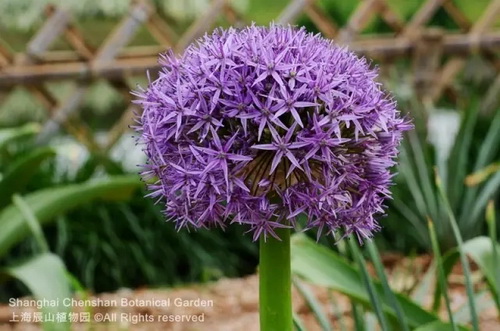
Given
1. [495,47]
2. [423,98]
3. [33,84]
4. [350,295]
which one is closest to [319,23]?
[423,98]

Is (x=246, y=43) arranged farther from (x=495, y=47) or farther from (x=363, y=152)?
(x=495, y=47)

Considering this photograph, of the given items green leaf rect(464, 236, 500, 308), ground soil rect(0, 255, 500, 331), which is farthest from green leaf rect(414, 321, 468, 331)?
ground soil rect(0, 255, 500, 331)

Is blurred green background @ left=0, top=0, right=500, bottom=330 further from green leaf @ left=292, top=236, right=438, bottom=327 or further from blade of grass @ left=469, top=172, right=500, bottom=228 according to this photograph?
green leaf @ left=292, top=236, right=438, bottom=327

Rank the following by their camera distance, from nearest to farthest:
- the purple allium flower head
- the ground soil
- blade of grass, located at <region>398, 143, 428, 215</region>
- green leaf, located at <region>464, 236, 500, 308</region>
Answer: the purple allium flower head, green leaf, located at <region>464, 236, 500, 308</region>, the ground soil, blade of grass, located at <region>398, 143, 428, 215</region>

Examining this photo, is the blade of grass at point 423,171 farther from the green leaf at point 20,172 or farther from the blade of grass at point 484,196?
the green leaf at point 20,172

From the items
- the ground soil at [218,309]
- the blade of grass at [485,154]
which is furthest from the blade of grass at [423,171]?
the ground soil at [218,309]

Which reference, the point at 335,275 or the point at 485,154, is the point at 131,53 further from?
the point at 335,275

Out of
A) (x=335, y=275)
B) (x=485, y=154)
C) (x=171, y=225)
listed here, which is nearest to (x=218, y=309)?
(x=171, y=225)
